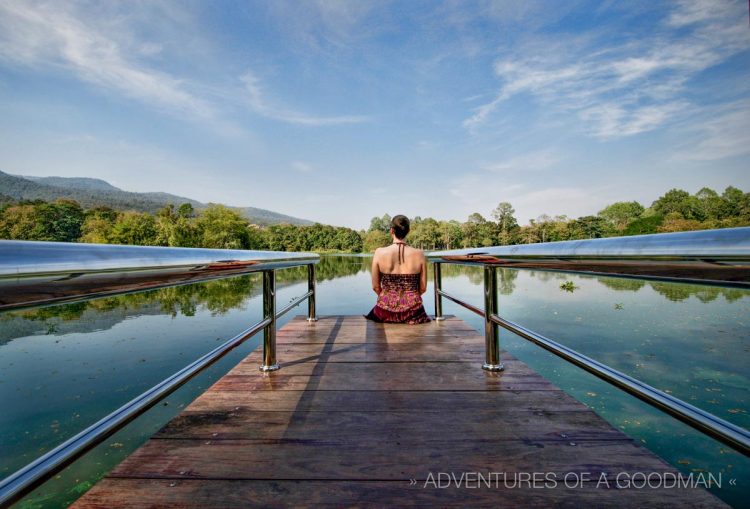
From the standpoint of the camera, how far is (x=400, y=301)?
9.68 ft

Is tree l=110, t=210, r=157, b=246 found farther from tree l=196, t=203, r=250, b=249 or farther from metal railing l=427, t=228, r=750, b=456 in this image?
metal railing l=427, t=228, r=750, b=456

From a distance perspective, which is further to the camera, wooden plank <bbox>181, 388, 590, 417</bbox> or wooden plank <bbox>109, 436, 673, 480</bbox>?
wooden plank <bbox>181, 388, 590, 417</bbox>

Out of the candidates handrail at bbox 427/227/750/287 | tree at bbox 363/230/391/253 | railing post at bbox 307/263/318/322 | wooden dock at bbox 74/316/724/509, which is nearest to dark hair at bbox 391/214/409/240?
Answer: railing post at bbox 307/263/318/322

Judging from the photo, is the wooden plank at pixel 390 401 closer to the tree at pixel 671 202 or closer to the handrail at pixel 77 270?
the handrail at pixel 77 270

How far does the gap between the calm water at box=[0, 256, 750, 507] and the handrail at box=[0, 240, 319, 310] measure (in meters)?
0.08

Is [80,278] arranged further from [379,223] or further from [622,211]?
[622,211]

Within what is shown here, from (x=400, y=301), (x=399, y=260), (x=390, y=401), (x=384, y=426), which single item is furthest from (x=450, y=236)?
(x=384, y=426)

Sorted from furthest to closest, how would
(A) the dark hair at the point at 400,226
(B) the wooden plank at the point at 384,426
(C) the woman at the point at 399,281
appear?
(A) the dark hair at the point at 400,226, (C) the woman at the point at 399,281, (B) the wooden plank at the point at 384,426

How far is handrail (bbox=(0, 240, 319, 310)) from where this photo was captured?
1.23 feet

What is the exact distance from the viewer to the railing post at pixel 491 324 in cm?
158

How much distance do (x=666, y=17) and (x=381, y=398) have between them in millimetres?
40554

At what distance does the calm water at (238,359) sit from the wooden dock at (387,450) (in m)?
0.21

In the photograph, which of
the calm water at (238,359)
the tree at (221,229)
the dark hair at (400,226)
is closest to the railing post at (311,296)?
the dark hair at (400,226)

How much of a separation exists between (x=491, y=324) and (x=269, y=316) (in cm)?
111
